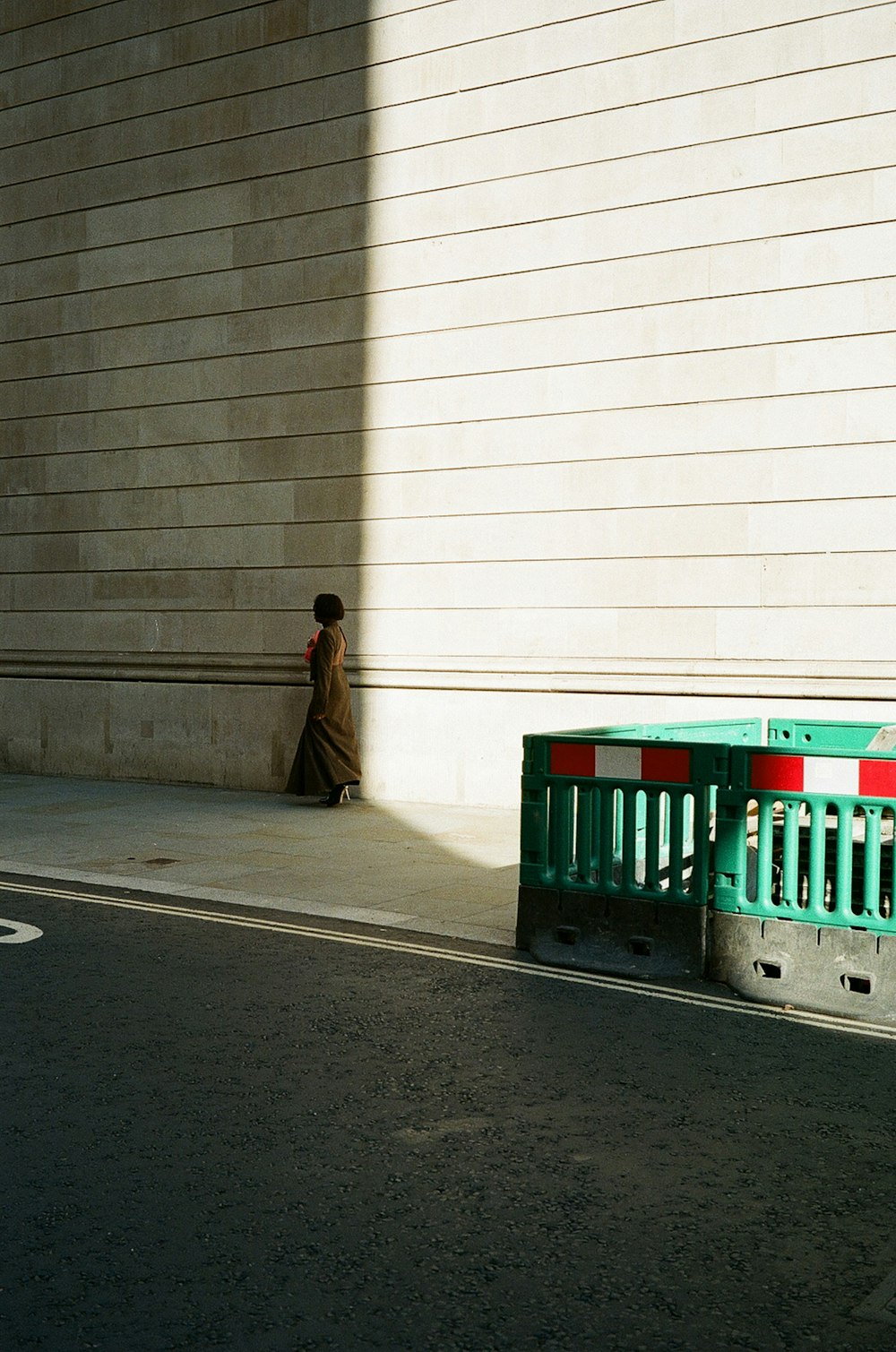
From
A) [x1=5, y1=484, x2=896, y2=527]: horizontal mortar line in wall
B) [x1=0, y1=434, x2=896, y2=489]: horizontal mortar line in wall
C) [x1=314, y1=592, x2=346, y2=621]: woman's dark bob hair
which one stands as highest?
[x1=0, y1=434, x2=896, y2=489]: horizontal mortar line in wall

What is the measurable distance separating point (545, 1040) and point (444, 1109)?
1001mm

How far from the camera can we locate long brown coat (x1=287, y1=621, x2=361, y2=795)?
13.5 meters

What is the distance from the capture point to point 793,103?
11875 mm

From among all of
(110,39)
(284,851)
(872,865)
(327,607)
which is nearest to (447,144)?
(327,607)

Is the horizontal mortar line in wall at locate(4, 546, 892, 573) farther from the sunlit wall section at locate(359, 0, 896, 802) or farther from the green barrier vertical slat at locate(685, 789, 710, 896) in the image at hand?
the green barrier vertical slat at locate(685, 789, 710, 896)

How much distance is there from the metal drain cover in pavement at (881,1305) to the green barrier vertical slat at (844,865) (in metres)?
2.90

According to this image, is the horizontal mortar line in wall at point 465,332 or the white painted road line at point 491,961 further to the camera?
the horizontal mortar line in wall at point 465,332

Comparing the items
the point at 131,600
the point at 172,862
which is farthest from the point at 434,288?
the point at 172,862

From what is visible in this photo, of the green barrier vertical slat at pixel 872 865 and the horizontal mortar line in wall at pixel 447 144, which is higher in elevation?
the horizontal mortar line in wall at pixel 447 144

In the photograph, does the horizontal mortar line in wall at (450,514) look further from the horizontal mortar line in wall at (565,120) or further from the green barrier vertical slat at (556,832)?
the green barrier vertical slat at (556,832)

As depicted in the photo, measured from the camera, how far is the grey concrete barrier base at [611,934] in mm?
7051

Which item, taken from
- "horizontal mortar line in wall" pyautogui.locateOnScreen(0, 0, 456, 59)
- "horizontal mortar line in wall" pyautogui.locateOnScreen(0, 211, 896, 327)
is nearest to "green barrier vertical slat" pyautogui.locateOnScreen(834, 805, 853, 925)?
"horizontal mortar line in wall" pyautogui.locateOnScreen(0, 211, 896, 327)

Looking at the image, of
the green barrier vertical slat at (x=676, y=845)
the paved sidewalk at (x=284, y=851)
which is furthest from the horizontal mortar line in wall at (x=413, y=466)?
the green barrier vertical slat at (x=676, y=845)

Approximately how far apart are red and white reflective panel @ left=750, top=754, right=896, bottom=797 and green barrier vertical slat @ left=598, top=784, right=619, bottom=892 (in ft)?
2.36
